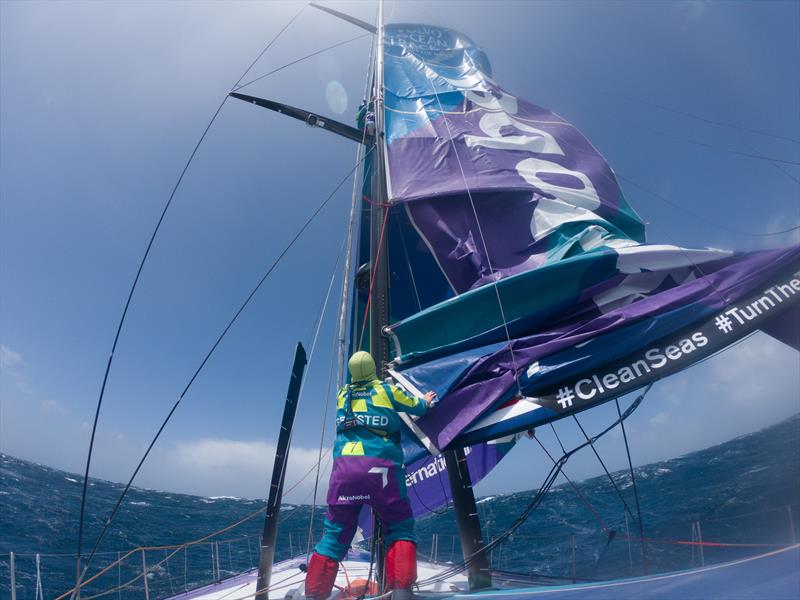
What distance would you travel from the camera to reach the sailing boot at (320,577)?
2.91 meters

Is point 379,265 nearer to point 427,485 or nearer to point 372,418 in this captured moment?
point 372,418

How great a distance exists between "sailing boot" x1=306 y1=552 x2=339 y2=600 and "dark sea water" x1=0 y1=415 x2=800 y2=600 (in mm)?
2944

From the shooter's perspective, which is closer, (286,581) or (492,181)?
(286,581)

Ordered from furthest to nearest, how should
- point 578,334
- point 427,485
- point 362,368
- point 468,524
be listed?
1. point 427,485
2. point 468,524
3. point 578,334
4. point 362,368

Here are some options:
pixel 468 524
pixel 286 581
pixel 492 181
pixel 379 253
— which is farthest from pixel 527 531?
pixel 379 253

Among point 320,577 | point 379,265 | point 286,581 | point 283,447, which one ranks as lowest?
point 286,581

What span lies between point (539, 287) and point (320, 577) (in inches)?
121

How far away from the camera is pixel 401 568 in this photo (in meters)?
2.92

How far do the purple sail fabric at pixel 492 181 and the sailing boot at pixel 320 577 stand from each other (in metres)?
3.21

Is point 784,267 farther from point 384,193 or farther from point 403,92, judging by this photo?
point 403,92

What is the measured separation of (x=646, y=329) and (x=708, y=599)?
81.5 inches

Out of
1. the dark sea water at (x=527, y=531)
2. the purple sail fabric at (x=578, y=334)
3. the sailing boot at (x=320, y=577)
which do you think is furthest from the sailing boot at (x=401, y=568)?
the dark sea water at (x=527, y=531)

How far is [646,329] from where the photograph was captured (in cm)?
362

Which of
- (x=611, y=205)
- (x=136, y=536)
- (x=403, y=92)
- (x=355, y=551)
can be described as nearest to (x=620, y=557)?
(x=355, y=551)
